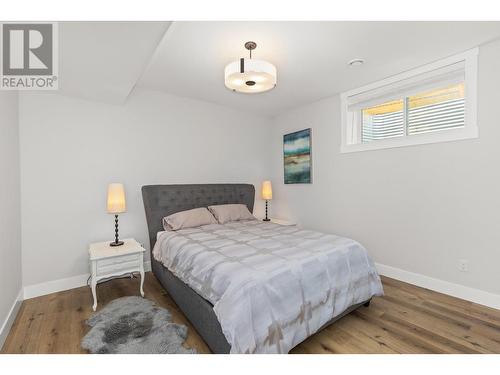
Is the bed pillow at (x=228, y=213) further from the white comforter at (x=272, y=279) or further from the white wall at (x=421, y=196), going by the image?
the white wall at (x=421, y=196)

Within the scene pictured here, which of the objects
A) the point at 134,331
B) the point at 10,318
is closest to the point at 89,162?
the point at 10,318

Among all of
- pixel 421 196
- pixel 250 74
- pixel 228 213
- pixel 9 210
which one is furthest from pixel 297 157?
pixel 9 210

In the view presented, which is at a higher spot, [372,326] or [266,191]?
[266,191]

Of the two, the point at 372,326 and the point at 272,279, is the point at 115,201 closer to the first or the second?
the point at 272,279

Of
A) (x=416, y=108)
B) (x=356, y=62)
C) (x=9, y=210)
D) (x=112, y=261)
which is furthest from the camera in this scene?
(x=416, y=108)

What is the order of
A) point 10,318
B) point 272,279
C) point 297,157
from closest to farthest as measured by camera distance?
1. point 272,279
2. point 10,318
3. point 297,157

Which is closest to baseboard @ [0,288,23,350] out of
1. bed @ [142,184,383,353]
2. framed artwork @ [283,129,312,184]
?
bed @ [142,184,383,353]

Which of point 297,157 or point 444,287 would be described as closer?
point 444,287

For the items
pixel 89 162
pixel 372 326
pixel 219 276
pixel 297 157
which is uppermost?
pixel 297 157

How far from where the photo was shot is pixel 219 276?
1.75 m

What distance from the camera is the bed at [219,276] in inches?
59.0

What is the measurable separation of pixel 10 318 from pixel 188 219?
6.18ft

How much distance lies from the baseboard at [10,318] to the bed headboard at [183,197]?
1.38 metres

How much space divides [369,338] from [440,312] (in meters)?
0.98
